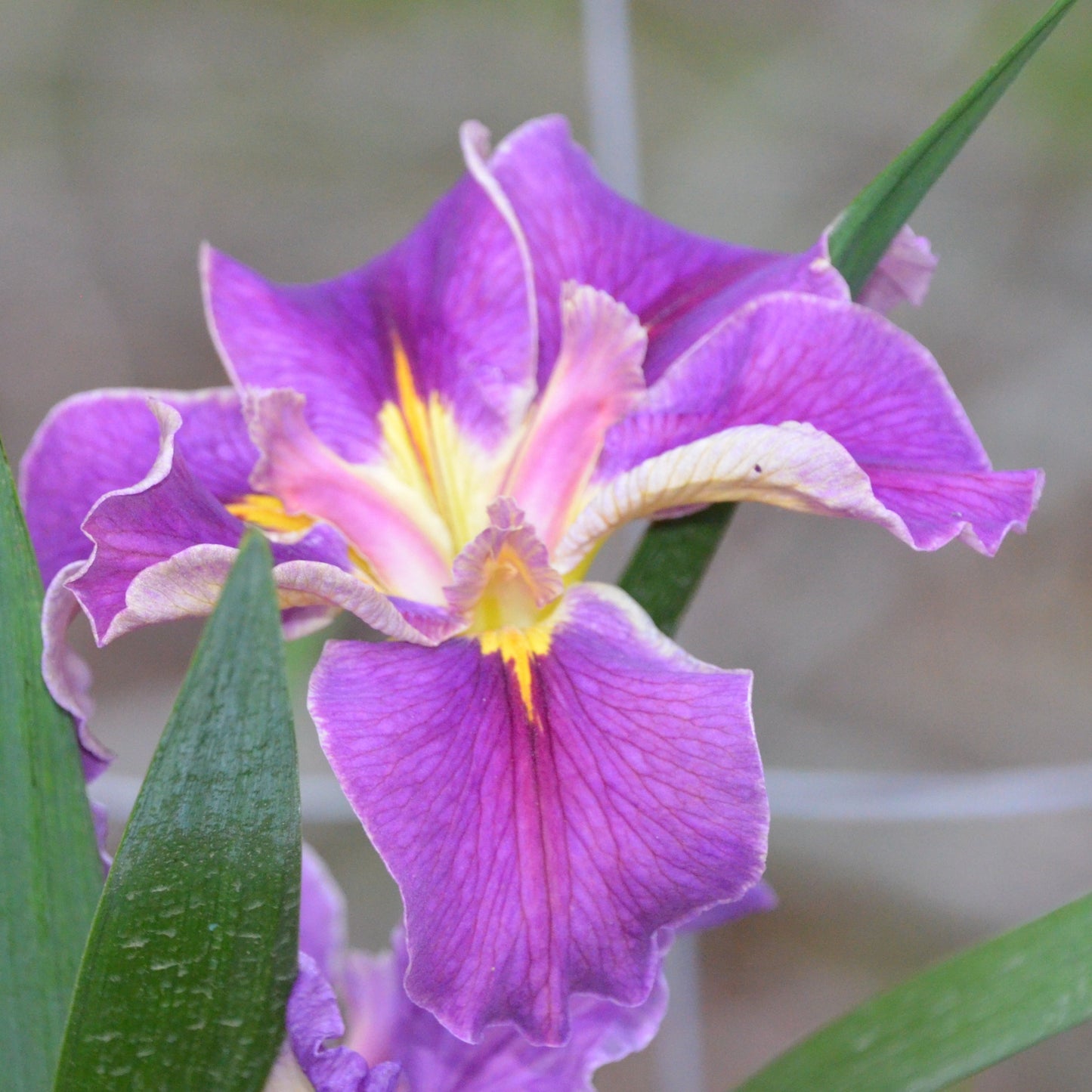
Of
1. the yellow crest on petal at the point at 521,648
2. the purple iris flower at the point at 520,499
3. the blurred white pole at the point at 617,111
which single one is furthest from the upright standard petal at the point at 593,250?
the blurred white pole at the point at 617,111

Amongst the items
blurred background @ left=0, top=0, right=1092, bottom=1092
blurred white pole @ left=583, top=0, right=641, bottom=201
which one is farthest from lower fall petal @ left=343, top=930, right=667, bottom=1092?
blurred background @ left=0, top=0, right=1092, bottom=1092

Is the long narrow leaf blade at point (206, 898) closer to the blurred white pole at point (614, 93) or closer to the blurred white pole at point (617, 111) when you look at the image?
the blurred white pole at point (617, 111)

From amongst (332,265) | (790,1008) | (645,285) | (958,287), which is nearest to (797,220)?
(958,287)

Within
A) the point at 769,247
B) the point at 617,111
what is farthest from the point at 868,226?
the point at 769,247

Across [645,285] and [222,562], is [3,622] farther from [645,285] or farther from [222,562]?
[645,285]

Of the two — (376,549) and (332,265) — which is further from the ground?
(332,265)

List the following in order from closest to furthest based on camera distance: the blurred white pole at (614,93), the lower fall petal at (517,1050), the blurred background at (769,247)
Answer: the lower fall petal at (517,1050) < the blurred white pole at (614,93) < the blurred background at (769,247)
